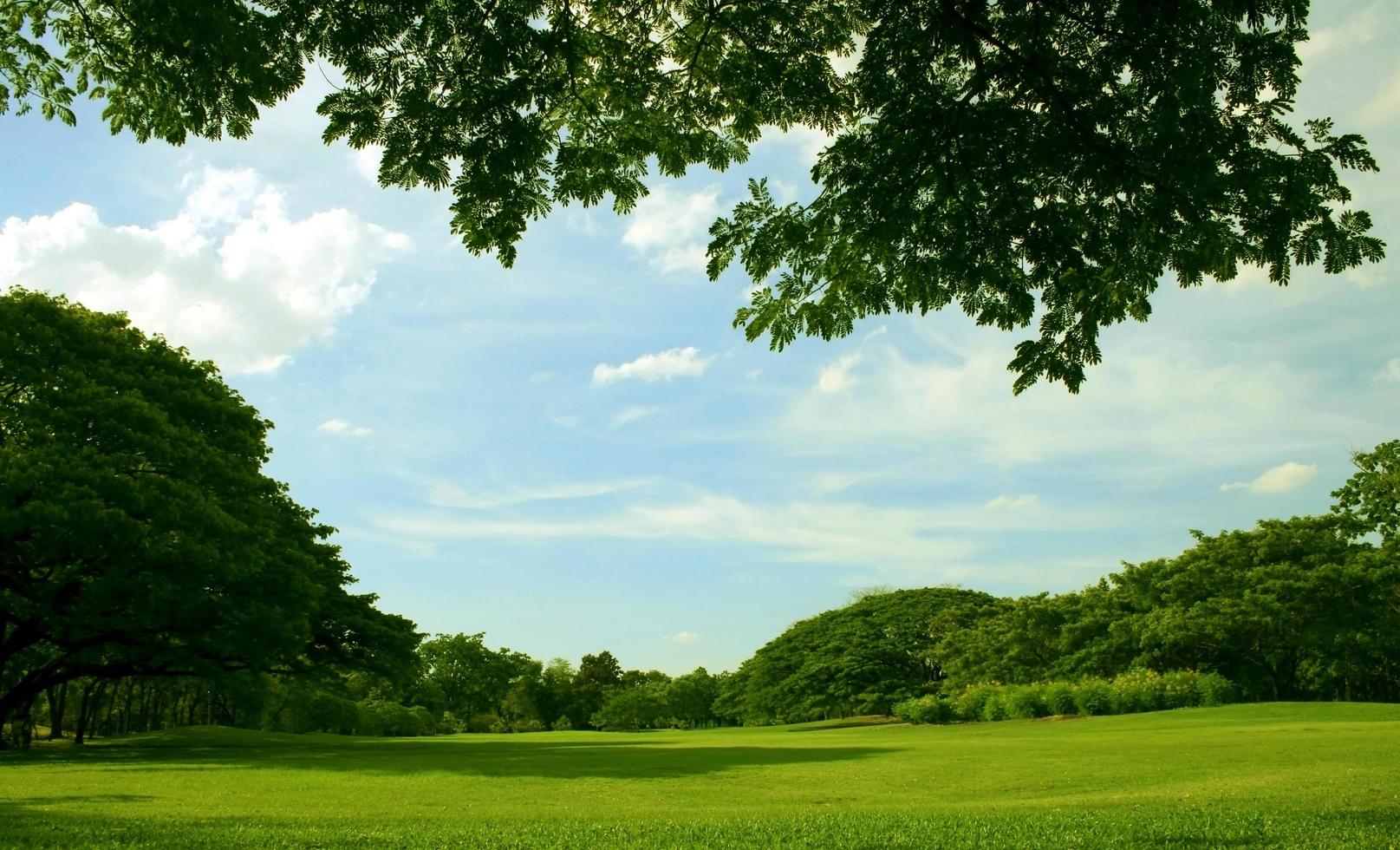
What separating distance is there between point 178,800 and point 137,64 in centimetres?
1214

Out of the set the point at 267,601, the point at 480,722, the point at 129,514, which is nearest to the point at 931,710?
the point at 267,601

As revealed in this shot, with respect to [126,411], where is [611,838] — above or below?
below

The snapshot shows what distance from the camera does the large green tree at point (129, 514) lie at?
848 inches

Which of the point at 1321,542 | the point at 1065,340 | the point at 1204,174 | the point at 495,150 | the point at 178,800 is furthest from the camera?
the point at 1321,542

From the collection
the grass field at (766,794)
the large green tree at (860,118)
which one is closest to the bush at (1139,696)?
the grass field at (766,794)

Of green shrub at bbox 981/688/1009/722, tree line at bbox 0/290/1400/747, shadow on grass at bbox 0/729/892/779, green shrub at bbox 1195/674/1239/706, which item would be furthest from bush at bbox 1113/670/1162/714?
shadow on grass at bbox 0/729/892/779

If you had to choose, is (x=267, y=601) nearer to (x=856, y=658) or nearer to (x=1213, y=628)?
(x=1213, y=628)

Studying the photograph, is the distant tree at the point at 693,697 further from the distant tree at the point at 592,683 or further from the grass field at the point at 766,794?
the grass field at the point at 766,794

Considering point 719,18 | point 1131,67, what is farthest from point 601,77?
point 1131,67

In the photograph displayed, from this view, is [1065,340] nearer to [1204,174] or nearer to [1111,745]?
[1204,174]

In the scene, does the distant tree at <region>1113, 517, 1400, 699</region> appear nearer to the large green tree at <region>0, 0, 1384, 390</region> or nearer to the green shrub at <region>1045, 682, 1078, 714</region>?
the green shrub at <region>1045, 682, 1078, 714</region>

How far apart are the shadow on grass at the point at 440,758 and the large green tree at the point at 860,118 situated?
14135 millimetres

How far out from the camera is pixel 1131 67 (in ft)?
20.5

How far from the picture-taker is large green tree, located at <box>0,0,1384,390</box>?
6.01 metres
